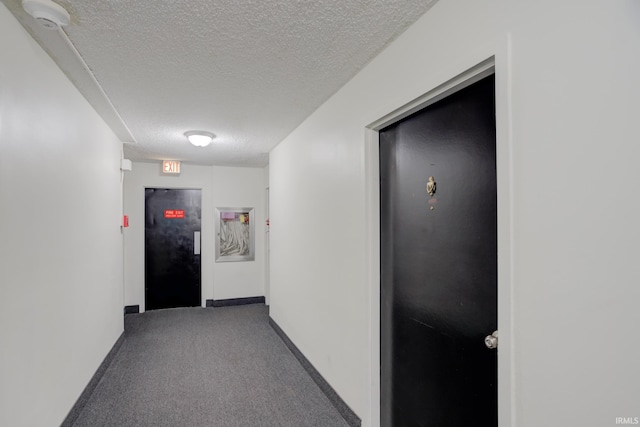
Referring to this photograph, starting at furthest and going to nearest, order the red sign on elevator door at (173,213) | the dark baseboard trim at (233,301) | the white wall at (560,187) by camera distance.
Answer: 1. the dark baseboard trim at (233,301)
2. the red sign on elevator door at (173,213)
3. the white wall at (560,187)

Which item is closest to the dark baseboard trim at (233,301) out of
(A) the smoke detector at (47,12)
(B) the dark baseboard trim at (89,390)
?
(B) the dark baseboard trim at (89,390)

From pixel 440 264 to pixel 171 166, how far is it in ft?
16.2

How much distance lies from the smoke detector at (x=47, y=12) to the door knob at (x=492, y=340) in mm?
2359

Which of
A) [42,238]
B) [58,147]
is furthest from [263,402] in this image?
[58,147]

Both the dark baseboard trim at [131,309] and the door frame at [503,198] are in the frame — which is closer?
the door frame at [503,198]

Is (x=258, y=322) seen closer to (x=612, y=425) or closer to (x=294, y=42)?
(x=294, y=42)

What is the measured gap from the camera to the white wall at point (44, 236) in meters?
1.57

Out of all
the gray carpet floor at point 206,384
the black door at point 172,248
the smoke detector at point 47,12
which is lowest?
the gray carpet floor at point 206,384

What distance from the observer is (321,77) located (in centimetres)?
237

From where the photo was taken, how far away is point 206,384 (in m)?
3.03

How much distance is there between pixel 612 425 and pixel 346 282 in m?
1.68

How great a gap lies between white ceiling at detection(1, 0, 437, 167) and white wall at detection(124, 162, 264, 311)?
2.51 metres

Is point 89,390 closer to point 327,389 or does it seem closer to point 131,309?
point 327,389

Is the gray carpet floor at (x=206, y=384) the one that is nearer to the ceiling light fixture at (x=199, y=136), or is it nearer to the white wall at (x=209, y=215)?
the white wall at (x=209, y=215)
